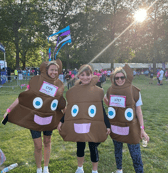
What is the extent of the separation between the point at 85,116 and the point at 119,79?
0.79m

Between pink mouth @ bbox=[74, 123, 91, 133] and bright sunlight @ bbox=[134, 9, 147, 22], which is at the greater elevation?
bright sunlight @ bbox=[134, 9, 147, 22]

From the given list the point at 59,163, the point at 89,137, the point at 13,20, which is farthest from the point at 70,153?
the point at 13,20

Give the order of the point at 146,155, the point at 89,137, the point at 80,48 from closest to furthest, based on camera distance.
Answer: the point at 89,137 → the point at 146,155 → the point at 80,48

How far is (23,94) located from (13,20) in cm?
3376

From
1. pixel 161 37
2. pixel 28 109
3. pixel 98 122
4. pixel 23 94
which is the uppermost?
pixel 161 37

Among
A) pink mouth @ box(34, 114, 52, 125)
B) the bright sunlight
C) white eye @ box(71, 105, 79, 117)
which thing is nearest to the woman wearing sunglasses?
white eye @ box(71, 105, 79, 117)

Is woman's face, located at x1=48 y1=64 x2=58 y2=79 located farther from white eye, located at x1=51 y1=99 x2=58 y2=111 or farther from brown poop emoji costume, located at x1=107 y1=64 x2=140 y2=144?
brown poop emoji costume, located at x1=107 y1=64 x2=140 y2=144

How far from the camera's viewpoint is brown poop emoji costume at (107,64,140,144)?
256cm

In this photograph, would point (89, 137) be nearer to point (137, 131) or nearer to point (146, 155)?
point (137, 131)

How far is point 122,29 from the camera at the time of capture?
104 feet

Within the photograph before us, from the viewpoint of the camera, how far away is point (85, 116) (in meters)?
2.52

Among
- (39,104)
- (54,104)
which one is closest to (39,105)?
(39,104)

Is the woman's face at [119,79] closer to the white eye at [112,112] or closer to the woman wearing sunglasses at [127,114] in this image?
the woman wearing sunglasses at [127,114]

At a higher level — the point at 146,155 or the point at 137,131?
the point at 137,131
